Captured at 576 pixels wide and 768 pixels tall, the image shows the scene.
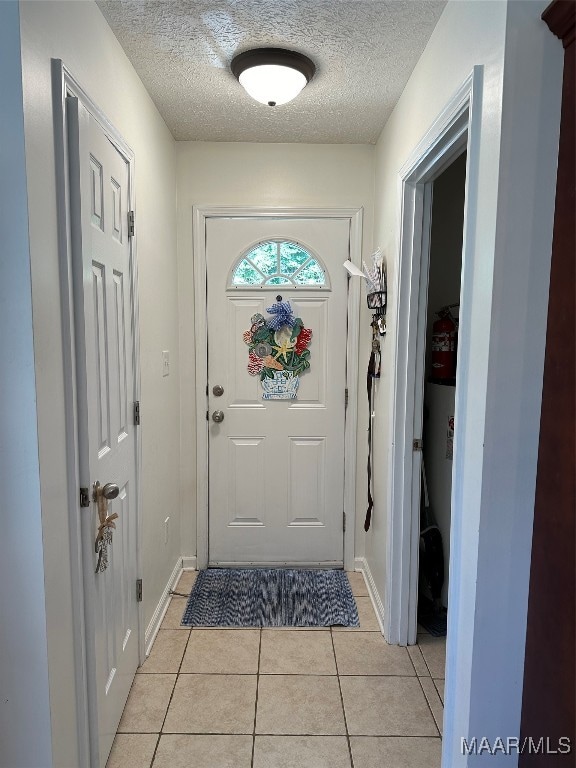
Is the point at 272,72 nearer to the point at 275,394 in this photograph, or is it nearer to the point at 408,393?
the point at 408,393

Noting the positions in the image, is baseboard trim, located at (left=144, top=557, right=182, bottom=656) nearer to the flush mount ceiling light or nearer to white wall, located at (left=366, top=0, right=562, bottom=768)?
white wall, located at (left=366, top=0, right=562, bottom=768)

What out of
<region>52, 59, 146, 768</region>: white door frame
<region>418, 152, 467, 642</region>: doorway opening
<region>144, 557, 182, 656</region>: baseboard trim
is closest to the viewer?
<region>52, 59, 146, 768</region>: white door frame

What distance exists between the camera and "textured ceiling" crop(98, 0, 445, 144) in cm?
155

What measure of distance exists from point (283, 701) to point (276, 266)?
6.93ft

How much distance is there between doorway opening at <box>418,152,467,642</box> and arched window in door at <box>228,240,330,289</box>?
0.65m

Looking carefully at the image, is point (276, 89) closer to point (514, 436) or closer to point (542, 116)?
point (542, 116)

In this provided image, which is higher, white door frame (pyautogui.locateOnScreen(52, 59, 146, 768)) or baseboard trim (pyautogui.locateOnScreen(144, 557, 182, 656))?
white door frame (pyautogui.locateOnScreen(52, 59, 146, 768))

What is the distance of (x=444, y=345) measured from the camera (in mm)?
2367

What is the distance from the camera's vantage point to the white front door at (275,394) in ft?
9.03

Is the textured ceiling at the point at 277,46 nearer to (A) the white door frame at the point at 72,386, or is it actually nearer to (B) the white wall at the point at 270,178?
(B) the white wall at the point at 270,178

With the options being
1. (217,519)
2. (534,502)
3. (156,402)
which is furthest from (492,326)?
(217,519)

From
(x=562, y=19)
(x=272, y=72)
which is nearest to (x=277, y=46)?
(x=272, y=72)

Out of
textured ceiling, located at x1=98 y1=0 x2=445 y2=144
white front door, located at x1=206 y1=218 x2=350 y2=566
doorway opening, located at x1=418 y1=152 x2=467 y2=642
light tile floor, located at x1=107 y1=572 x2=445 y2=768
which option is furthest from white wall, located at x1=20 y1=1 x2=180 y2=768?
doorway opening, located at x1=418 y1=152 x2=467 y2=642

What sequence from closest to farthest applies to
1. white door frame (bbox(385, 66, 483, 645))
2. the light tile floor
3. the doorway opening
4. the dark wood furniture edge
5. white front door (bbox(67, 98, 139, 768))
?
the dark wood furniture edge
white front door (bbox(67, 98, 139, 768))
the light tile floor
white door frame (bbox(385, 66, 483, 645))
the doorway opening
